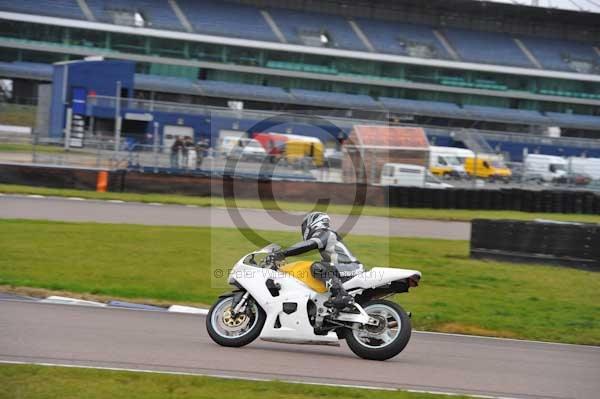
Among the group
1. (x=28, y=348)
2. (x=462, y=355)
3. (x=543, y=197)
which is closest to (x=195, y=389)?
(x=28, y=348)

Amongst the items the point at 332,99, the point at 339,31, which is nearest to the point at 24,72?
the point at 332,99

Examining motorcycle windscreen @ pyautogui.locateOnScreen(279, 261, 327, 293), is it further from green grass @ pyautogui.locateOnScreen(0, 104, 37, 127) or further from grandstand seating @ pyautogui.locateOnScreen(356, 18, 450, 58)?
grandstand seating @ pyautogui.locateOnScreen(356, 18, 450, 58)

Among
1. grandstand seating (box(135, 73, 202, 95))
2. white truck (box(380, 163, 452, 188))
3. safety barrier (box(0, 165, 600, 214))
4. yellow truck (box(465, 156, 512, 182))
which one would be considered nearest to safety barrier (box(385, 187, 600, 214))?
safety barrier (box(0, 165, 600, 214))

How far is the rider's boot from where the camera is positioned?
798cm

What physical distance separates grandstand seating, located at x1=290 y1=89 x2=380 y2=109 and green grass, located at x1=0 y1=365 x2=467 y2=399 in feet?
176

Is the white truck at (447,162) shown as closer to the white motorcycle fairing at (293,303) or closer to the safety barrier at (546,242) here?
the safety barrier at (546,242)

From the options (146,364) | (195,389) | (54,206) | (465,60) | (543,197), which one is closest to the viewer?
(195,389)

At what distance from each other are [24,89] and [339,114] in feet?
103

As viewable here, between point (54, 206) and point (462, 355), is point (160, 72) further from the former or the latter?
point (462, 355)

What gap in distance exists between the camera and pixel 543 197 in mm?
27969

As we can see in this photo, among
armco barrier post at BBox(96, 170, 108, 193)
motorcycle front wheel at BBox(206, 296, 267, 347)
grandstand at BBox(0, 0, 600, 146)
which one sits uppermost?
grandstand at BBox(0, 0, 600, 146)

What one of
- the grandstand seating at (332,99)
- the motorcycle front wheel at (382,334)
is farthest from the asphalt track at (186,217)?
the grandstand seating at (332,99)

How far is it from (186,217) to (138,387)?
14.9 meters

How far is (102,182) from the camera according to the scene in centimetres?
2550
